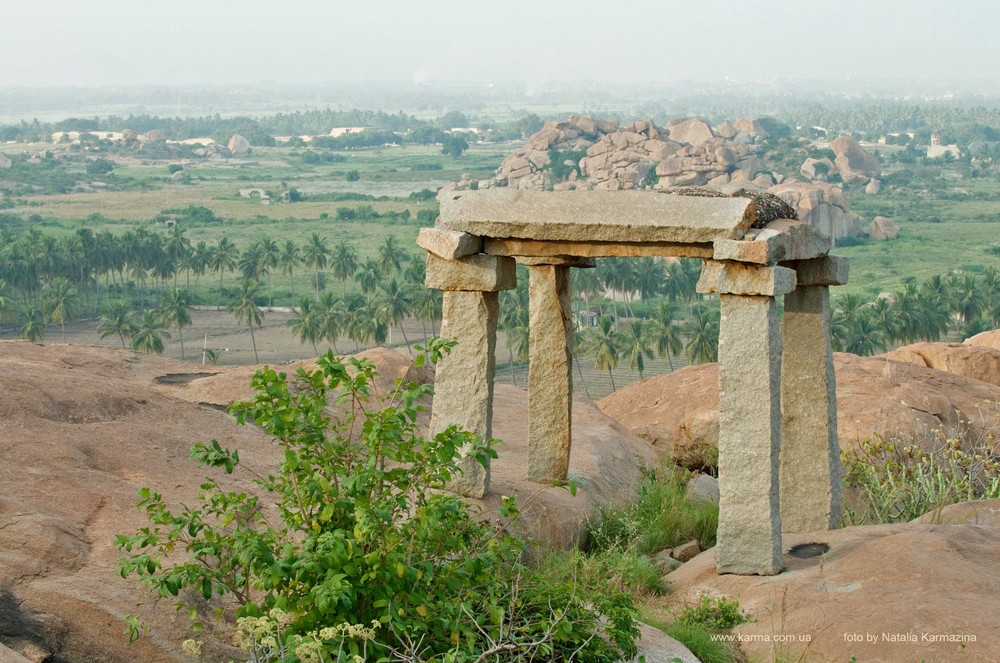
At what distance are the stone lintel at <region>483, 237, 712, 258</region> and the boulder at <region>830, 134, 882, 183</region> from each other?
479 ft

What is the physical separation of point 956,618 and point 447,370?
509 cm

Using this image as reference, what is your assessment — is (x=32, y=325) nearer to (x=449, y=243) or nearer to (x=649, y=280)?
(x=649, y=280)

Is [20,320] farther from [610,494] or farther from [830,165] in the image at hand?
[830,165]

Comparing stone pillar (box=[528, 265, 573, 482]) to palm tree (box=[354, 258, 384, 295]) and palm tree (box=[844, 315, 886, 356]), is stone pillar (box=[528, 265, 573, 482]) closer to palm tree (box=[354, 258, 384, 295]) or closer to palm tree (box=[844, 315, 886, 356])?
palm tree (box=[844, 315, 886, 356])

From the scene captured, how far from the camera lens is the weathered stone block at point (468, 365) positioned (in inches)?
452

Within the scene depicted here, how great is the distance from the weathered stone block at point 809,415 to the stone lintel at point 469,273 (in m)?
2.92

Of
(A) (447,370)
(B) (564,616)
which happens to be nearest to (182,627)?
(B) (564,616)

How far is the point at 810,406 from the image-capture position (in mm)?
11656

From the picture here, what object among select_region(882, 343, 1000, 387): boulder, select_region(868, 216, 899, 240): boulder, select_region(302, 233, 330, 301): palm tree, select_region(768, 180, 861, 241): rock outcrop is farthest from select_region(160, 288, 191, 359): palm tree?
select_region(868, 216, 899, 240): boulder

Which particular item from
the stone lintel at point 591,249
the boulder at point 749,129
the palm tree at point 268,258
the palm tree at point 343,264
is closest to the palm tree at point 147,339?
the palm tree at point 268,258

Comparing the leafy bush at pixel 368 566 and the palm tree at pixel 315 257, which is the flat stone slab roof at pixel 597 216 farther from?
the palm tree at pixel 315 257

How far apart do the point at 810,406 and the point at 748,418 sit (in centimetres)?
157

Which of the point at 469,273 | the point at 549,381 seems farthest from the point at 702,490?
the point at 469,273

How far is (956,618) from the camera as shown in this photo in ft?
28.7
